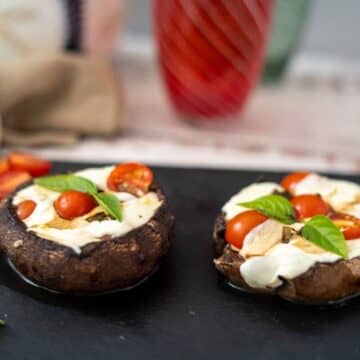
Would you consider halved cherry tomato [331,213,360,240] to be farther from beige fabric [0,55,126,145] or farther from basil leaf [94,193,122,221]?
beige fabric [0,55,126,145]

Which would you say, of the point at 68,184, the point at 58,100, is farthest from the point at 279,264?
the point at 58,100

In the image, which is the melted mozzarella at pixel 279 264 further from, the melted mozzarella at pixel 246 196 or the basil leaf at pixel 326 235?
the melted mozzarella at pixel 246 196

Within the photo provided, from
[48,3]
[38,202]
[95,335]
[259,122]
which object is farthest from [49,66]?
[95,335]

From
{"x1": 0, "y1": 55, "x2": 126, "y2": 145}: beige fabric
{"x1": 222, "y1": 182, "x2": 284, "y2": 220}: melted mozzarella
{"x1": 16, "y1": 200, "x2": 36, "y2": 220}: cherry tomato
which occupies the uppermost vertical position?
{"x1": 222, "y1": 182, "x2": 284, "y2": 220}: melted mozzarella

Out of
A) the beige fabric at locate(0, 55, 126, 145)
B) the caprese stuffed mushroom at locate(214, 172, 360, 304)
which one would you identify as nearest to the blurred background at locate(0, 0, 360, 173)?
the beige fabric at locate(0, 55, 126, 145)

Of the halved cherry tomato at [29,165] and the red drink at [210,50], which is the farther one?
the red drink at [210,50]

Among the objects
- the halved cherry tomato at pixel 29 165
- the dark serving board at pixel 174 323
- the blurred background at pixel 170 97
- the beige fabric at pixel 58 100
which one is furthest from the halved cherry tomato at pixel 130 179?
the beige fabric at pixel 58 100

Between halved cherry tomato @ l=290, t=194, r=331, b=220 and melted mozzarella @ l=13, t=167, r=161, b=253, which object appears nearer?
melted mozzarella @ l=13, t=167, r=161, b=253

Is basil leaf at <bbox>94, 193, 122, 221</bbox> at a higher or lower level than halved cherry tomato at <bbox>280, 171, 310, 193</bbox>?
higher
